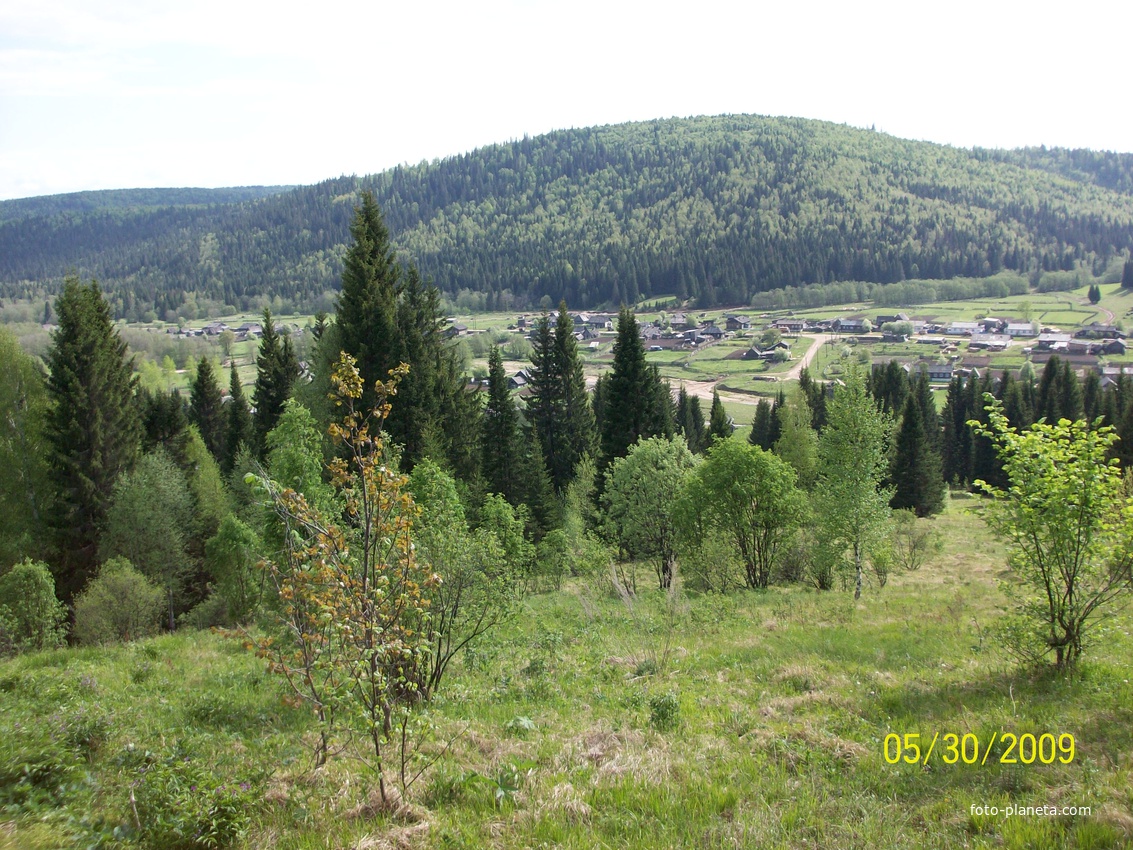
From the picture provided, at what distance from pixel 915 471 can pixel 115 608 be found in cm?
5159

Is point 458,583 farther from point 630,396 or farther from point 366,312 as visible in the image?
point 630,396

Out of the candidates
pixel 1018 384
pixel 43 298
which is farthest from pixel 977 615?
pixel 43 298

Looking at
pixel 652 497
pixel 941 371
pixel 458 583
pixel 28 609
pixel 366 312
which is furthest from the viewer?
pixel 941 371

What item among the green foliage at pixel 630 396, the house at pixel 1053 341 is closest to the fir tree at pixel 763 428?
the green foliage at pixel 630 396

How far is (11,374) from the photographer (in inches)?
1025

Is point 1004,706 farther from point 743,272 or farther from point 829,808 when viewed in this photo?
point 743,272

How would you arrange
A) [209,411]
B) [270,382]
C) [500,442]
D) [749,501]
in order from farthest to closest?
[209,411], [500,442], [270,382], [749,501]

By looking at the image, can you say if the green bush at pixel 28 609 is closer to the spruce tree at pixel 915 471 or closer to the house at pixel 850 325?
the spruce tree at pixel 915 471

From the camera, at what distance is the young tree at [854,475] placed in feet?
74.0

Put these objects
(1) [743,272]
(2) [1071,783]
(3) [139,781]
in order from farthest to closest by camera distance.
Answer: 1. (1) [743,272]
2. (2) [1071,783]
3. (3) [139,781]

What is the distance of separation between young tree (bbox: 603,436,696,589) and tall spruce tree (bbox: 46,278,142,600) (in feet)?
66.5

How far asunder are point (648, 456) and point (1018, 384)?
62.6 metres
